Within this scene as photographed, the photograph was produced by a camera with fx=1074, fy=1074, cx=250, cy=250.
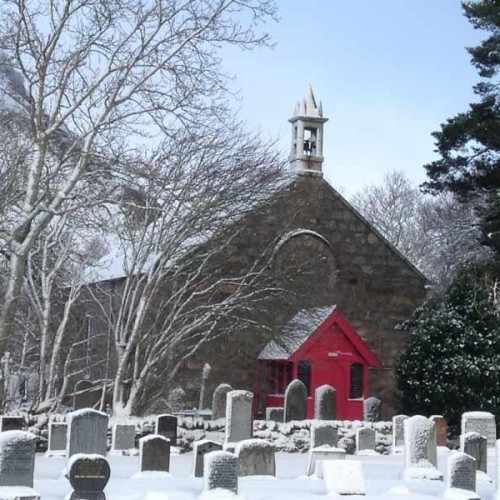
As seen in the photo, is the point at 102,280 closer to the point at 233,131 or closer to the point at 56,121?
the point at 233,131

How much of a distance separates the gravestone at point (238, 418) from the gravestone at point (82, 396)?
450 cm

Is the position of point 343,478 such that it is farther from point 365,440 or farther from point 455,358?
point 455,358

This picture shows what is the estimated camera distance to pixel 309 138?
111 feet

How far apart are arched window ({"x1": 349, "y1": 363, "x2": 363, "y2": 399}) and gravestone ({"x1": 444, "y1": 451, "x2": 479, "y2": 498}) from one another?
14.4 m

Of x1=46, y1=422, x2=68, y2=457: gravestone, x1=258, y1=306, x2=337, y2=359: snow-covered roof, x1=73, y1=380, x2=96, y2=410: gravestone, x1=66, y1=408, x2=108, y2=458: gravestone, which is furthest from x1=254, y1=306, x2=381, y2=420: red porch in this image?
x1=66, y1=408, x2=108, y2=458: gravestone

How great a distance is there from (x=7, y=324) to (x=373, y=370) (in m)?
16.6

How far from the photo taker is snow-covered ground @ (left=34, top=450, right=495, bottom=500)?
1484cm

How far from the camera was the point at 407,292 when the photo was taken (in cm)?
3328

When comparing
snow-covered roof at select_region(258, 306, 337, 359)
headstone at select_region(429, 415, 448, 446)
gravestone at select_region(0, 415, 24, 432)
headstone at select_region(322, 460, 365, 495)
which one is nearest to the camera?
headstone at select_region(322, 460, 365, 495)

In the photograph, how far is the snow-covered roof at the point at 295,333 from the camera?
2812cm

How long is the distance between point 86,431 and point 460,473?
19.1ft

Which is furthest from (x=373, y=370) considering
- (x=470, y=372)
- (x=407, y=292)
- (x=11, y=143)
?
(x=11, y=143)

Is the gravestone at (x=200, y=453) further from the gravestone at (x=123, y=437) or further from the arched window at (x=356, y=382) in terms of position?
the arched window at (x=356, y=382)

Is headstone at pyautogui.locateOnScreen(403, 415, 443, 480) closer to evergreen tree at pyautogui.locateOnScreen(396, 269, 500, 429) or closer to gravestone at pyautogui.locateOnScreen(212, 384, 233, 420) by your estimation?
gravestone at pyautogui.locateOnScreen(212, 384, 233, 420)
